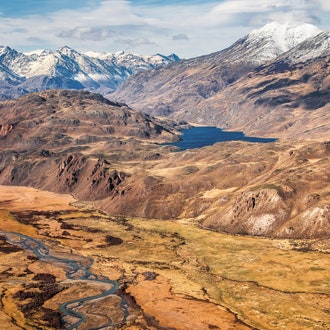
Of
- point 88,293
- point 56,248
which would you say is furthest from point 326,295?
point 56,248

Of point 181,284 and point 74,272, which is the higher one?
point 74,272

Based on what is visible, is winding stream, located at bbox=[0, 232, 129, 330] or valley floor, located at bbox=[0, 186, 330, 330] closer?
valley floor, located at bbox=[0, 186, 330, 330]

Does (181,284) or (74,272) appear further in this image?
(74,272)

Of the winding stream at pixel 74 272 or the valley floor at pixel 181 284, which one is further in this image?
the winding stream at pixel 74 272

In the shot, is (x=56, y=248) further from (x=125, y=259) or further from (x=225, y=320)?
(x=225, y=320)
